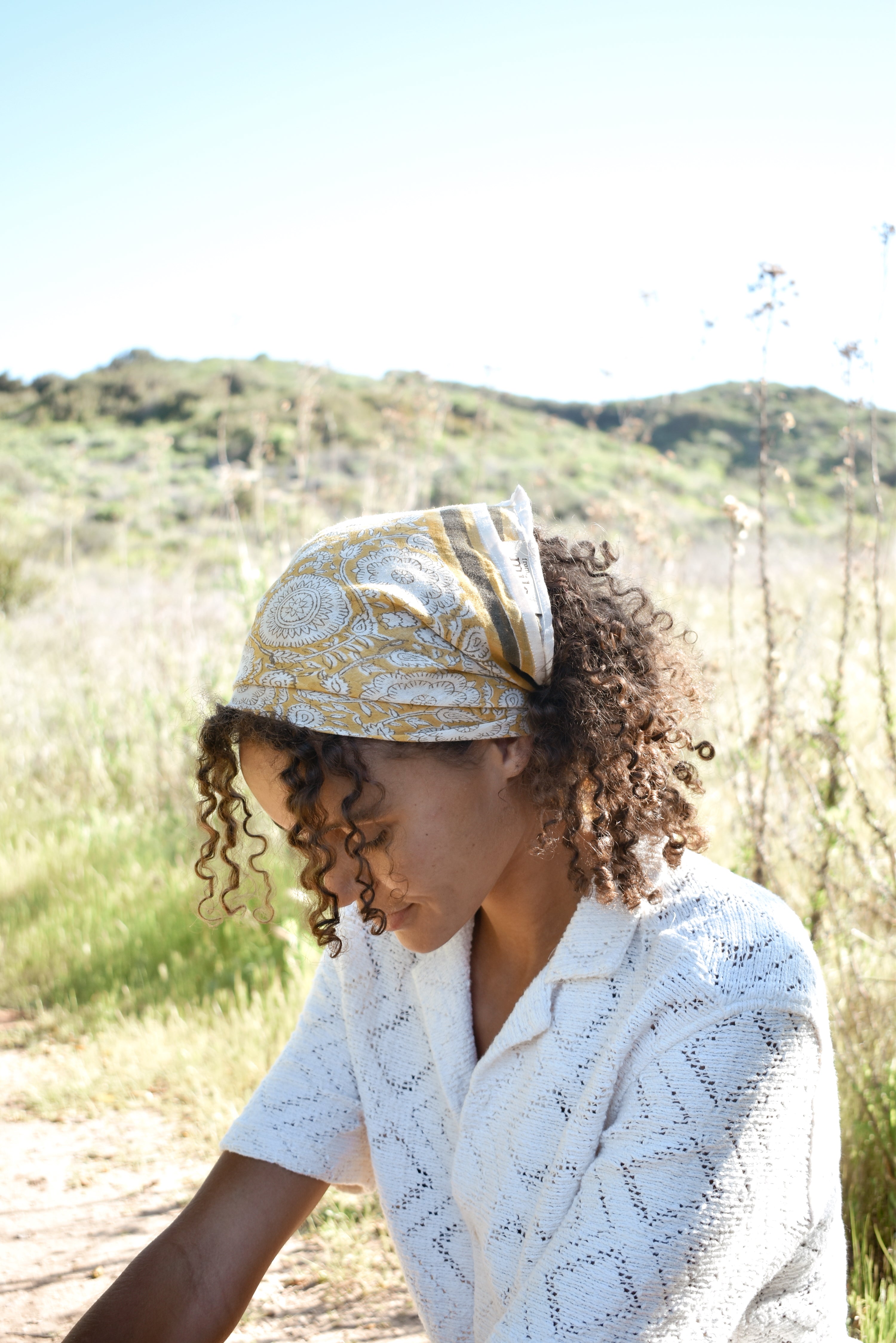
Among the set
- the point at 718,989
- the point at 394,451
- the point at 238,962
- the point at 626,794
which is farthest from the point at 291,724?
the point at 394,451

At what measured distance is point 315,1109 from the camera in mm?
1597

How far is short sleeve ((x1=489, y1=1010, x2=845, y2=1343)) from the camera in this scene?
1110 millimetres

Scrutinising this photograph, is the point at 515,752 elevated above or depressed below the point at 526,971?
above

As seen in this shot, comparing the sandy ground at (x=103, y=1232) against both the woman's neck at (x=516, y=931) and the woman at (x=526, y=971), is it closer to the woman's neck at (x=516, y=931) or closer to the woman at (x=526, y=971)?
the woman at (x=526, y=971)

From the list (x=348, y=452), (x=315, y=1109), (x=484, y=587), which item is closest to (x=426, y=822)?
(x=484, y=587)

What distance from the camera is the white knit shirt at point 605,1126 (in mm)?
1119

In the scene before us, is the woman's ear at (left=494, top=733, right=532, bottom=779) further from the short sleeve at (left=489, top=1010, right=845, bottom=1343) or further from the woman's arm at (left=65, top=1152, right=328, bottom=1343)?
the woman's arm at (left=65, top=1152, right=328, bottom=1343)

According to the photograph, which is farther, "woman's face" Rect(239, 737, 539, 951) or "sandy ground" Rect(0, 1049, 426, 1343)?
"sandy ground" Rect(0, 1049, 426, 1343)

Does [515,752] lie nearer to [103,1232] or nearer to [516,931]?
[516,931]

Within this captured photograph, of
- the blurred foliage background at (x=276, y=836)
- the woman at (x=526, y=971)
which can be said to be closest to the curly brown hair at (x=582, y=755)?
the woman at (x=526, y=971)

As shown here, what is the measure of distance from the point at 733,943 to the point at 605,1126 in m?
0.27

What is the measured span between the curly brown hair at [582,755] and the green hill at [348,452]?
1.44m

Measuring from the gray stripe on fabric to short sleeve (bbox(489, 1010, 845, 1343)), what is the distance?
483 mm

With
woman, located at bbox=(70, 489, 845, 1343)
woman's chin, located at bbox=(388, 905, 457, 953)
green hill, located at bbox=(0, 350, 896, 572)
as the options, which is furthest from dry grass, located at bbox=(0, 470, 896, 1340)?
green hill, located at bbox=(0, 350, 896, 572)
